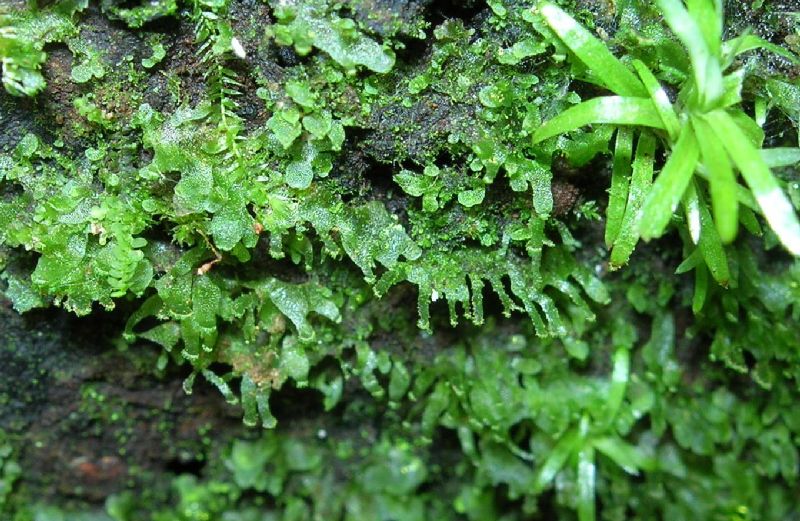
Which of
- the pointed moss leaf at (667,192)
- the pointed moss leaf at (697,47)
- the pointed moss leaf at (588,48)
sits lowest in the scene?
the pointed moss leaf at (667,192)

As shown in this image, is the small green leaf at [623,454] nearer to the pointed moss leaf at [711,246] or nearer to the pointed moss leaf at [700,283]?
the pointed moss leaf at [700,283]

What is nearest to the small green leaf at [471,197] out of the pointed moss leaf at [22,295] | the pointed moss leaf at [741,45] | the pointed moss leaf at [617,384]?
the pointed moss leaf at [741,45]

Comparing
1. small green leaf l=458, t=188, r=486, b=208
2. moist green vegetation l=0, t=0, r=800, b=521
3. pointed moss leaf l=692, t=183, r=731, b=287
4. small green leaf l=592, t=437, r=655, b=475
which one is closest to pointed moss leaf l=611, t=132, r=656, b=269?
moist green vegetation l=0, t=0, r=800, b=521

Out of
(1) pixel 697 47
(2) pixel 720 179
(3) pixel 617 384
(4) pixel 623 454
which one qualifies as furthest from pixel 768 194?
(4) pixel 623 454

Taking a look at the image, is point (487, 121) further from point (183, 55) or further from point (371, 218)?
point (183, 55)

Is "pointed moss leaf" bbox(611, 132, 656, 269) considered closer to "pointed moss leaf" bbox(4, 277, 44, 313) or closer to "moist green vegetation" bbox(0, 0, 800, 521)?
"moist green vegetation" bbox(0, 0, 800, 521)

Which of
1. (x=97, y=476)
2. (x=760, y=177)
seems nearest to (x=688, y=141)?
(x=760, y=177)
